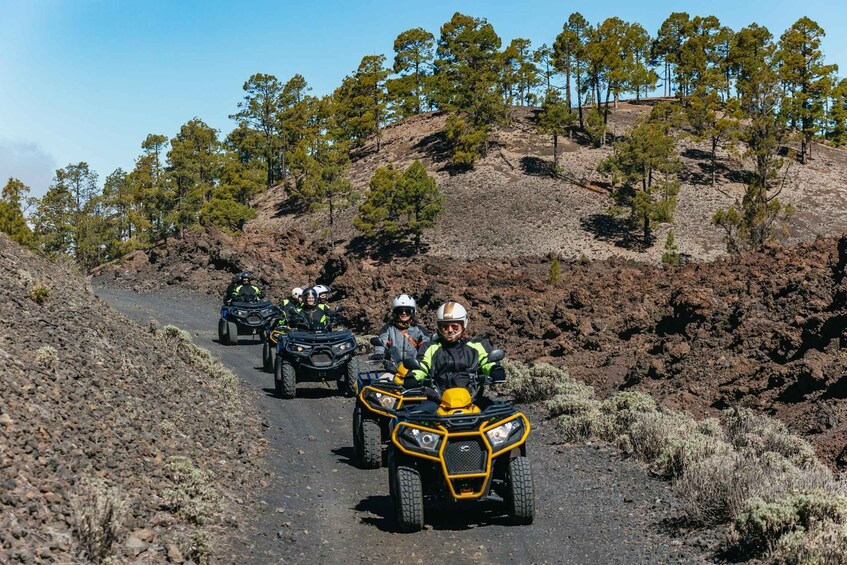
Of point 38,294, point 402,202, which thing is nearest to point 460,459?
point 38,294

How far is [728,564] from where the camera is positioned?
24.4 ft

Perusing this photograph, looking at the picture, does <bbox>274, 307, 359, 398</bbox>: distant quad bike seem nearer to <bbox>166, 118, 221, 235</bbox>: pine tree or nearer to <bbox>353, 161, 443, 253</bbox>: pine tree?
<bbox>353, 161, 443, 253</bbox>: pine tree

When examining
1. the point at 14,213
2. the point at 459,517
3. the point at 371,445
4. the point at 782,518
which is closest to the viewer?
the point at 782,518

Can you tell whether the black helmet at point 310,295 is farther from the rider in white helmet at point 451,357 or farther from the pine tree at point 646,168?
the pine tree at point 646,168

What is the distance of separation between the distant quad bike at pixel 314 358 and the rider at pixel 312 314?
87 centimetres

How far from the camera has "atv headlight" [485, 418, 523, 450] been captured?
841 cm

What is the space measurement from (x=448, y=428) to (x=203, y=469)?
354cm

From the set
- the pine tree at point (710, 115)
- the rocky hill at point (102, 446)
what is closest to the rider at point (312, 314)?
the rocky hill at point (102, 446)

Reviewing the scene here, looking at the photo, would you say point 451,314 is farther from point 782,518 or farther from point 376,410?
point 782,518

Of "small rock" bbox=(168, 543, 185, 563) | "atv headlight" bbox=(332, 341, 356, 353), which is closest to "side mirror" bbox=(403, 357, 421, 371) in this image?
"small rock" bbox=(168, 543, 185, 563)

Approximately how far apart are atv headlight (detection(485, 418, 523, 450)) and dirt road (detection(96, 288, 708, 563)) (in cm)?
96

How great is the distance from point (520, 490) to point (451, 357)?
5.73ft

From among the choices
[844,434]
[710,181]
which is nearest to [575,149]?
[710,181]

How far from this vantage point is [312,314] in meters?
19.0
